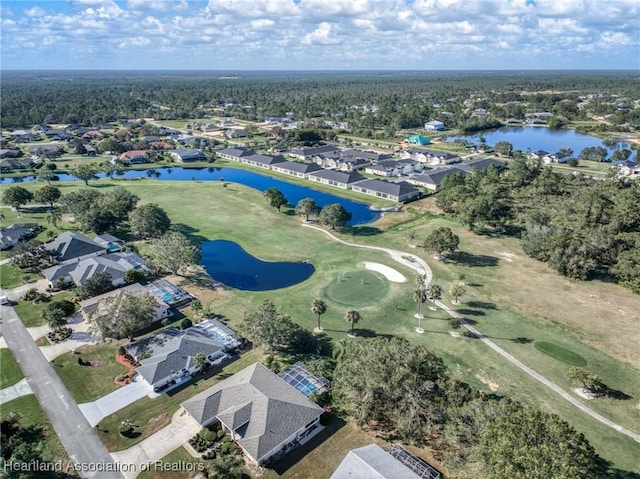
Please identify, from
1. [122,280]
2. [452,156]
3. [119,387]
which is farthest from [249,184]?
[119,387]

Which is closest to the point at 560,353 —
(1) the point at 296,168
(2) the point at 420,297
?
(2) the point at 420,297

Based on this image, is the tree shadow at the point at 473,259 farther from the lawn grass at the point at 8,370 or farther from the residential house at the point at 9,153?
the residential house at the point at 9,153

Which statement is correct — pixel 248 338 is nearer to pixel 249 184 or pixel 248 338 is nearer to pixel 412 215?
pixel 412 215

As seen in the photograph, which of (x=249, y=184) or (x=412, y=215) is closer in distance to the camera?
(x=412, y=215)

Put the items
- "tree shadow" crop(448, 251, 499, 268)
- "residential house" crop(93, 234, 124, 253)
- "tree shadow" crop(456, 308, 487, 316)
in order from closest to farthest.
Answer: "tree shadow" crop(456, 308, 487, 316) → "tree shadow" crop(448, 251, 499, 268) → "residential house" crop(93, 234, 124, 253)

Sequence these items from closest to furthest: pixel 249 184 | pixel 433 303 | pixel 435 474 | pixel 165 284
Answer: pixel 435 474 < pixel 433 303 < pixel 165 284 < pixel 249 184

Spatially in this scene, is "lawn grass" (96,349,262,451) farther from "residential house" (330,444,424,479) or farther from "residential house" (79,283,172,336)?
"residential house" (330,444,424,479)

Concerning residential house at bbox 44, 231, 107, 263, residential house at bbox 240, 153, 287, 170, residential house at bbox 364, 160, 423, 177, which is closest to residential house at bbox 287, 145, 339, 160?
residential house at bbox 240, 153, 287, 170
